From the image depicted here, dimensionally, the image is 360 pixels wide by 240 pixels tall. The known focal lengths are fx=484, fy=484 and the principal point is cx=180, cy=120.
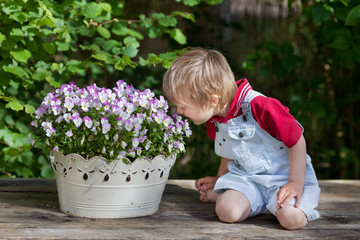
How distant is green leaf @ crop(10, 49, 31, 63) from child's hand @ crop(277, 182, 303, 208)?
1.31 meters

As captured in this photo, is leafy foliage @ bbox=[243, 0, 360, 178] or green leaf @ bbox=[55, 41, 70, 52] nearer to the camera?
green leaf @ bbox=[55, 41, 70, 52]

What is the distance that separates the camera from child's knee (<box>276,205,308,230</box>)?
1721mm

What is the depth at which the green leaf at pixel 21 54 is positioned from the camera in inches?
88.7

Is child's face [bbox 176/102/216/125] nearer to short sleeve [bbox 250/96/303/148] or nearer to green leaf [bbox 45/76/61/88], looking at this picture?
short sleeve [bbox 250/96/303/148]

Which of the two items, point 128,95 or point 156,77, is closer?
point 128,95

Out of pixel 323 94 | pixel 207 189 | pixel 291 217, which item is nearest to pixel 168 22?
pixel 207 189

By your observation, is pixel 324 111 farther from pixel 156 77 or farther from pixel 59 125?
pixel 59 125

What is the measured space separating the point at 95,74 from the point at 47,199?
4.37 feet

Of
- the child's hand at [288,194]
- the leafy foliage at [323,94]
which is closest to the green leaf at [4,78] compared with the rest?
the child's hand at [288,194]

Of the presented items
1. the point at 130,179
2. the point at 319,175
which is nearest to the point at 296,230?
the point at 130,179

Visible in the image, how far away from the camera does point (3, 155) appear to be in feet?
8.89

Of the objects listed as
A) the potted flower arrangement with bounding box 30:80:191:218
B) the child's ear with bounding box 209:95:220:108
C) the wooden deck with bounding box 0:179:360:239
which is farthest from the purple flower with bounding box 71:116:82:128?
the child's ear with bounding box 209:95:220:108

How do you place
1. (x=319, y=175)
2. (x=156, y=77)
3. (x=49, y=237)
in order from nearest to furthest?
1. (x=49, y=237)
2. (x=156, y=77)
3. (x=319, y=175)

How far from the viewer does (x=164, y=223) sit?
177 cm
